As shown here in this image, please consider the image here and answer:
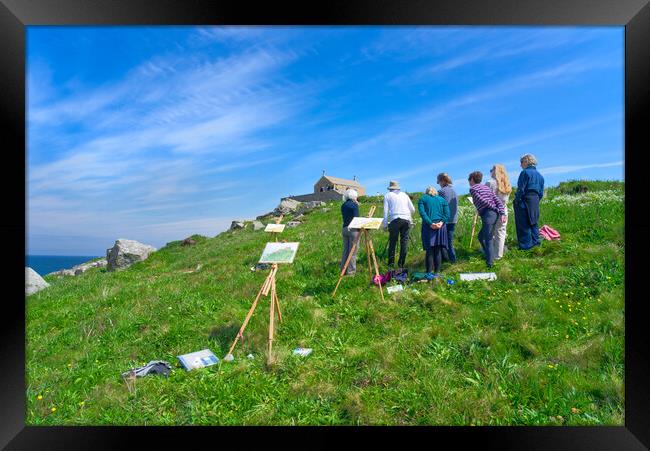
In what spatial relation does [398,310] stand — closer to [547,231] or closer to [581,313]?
[581,313]

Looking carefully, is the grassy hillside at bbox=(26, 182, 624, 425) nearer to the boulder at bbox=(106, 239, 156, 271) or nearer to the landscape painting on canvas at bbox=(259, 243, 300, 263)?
the landscape painting on canvas at bbox=(259, 243, 300, 263)

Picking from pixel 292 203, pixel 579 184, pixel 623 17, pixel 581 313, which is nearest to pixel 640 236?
pixel 581 313

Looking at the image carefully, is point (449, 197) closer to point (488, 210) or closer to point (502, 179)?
point (488, 210)

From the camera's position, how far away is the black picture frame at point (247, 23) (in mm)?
5297

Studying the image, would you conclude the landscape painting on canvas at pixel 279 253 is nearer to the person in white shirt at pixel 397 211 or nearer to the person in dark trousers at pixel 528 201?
the person in white shirt at pixel 397 211

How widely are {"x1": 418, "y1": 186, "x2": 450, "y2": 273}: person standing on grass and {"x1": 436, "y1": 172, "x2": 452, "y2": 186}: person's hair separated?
130 centimetres

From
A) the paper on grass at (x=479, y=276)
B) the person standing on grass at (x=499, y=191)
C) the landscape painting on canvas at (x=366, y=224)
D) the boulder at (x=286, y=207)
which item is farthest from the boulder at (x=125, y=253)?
the person standing on grass at (x=499, y=191)

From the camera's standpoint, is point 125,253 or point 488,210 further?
point 125,253

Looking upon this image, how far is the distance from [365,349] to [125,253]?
19.6 m

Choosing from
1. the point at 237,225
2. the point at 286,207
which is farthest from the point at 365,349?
the point at 286,207

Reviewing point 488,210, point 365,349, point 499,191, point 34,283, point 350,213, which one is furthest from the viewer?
point 34,283

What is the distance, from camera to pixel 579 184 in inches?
839

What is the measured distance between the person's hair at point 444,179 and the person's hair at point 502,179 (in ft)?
4.53

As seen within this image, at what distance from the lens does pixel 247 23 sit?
5.74 meters
